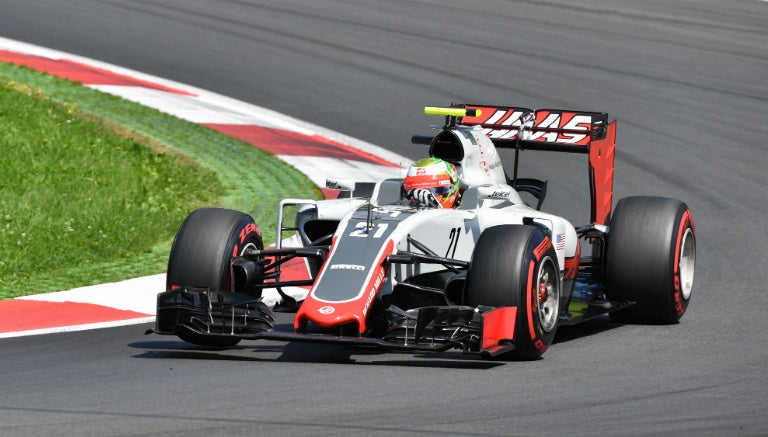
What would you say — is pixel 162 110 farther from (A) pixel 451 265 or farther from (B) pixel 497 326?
(B) pixel 497 326

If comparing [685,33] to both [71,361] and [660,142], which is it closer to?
[660,142]

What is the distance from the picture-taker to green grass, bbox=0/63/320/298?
11891 mm

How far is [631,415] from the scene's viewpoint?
→ 704 centimetres

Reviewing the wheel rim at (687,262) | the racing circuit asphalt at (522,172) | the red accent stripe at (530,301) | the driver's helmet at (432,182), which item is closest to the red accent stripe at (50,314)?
the racing circuit asphalt at (522,172)

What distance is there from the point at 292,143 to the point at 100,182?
3154 millimetres

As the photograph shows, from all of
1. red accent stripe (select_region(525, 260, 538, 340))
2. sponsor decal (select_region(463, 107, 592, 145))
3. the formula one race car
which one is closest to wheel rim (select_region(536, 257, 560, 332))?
the formula one race car

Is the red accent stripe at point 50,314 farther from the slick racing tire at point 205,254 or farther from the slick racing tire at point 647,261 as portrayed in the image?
the slick racing tire at point 647,261

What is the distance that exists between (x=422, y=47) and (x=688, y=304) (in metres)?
11.7

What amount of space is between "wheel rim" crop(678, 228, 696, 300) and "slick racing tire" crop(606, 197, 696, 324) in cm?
26

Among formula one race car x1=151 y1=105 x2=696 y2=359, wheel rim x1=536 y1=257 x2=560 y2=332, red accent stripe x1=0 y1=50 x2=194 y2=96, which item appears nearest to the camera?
formula one race car x1=151 y1=105 x2=696 y2=359

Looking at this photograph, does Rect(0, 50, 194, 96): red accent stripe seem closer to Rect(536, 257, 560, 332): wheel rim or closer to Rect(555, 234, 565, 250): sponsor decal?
Rect(555, 234, 565, 250): sponsor decal

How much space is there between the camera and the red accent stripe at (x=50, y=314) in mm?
9648

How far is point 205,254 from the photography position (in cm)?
909

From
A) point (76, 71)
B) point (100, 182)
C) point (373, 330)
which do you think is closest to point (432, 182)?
point (373, 330)
